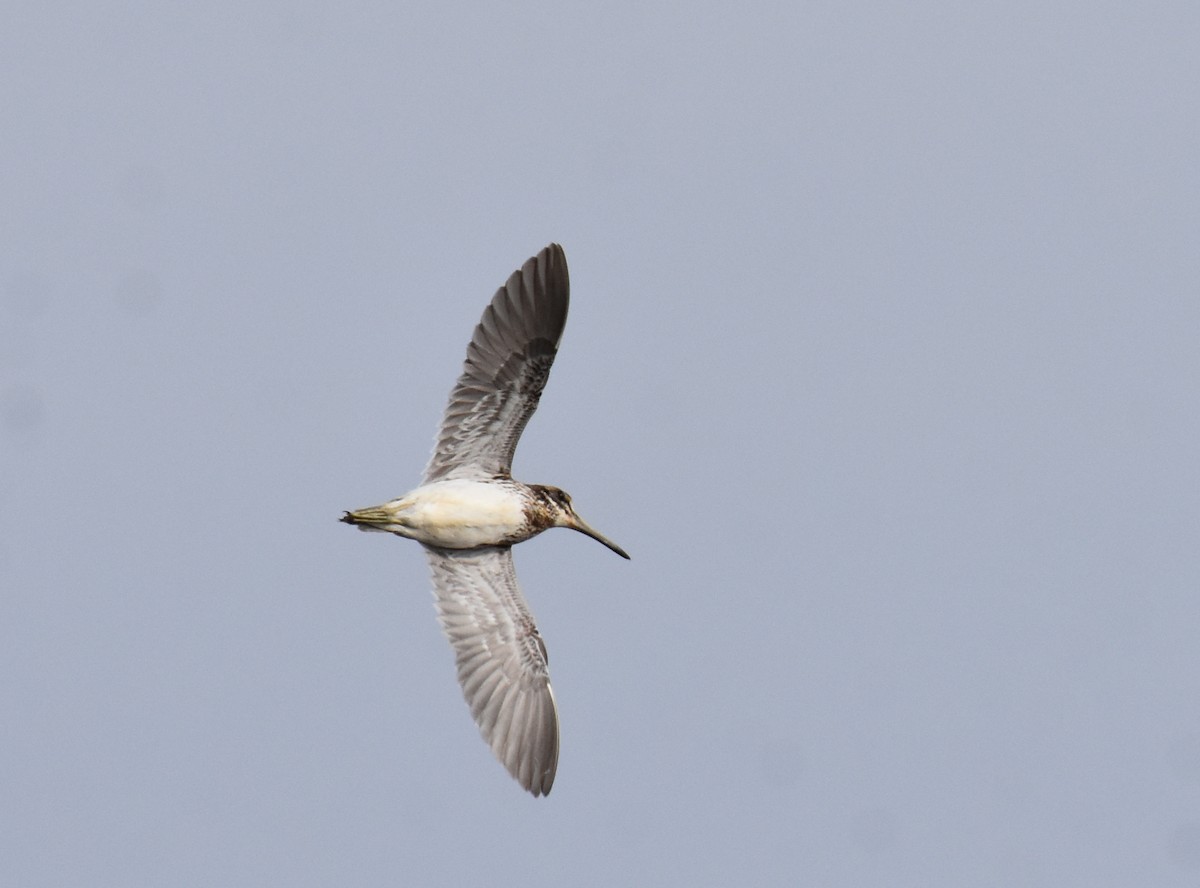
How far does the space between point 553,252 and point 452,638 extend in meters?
4.47

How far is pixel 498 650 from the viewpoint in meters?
20.2

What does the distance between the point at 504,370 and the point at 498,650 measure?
3289 mm

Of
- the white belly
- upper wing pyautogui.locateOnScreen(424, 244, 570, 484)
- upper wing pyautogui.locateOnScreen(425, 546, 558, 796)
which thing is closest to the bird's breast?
the white belly

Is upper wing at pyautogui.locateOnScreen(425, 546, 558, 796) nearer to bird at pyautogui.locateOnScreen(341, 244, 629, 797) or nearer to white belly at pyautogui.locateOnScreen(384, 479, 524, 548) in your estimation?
bird at pyautogui.locateOnScreen(341, 244, 629, 797)

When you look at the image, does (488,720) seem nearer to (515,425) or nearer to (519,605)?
(519,605)

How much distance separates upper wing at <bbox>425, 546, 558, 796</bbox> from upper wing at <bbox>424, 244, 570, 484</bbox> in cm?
122

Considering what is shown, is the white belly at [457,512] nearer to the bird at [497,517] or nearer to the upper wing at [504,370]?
the bird at [497,517]

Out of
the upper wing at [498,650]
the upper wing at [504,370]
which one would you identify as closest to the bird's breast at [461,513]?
the upper wing at [504,370]

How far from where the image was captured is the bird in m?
19.1

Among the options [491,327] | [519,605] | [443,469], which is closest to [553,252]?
[491,327]

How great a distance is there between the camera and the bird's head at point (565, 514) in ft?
65.8

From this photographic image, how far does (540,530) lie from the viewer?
65.8ft

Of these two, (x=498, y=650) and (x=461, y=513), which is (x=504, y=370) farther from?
(x=498, y=650)

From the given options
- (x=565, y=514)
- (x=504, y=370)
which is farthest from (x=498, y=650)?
(x=504, y=370)
